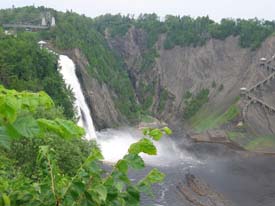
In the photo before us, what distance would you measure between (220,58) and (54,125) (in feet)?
303

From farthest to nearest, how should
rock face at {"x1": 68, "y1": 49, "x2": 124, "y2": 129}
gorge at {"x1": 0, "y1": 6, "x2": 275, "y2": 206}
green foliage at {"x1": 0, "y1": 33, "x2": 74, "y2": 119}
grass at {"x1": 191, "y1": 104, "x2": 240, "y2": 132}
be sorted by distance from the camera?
1. grass at {"x1": 191, "y1": 104, "x2": 240, "y2": 132}
2. rock face at {"x1": 68, "y1": 49, "x2": 124, "y2": 129}
3. green foliage at {"x1": 0, "y1": 33, "x2": 74, "y2": 119}
4. gorge at {"x1": 0, "y1": 6, "x2": 275, "y2": 206}

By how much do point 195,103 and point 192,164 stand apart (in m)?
30.7

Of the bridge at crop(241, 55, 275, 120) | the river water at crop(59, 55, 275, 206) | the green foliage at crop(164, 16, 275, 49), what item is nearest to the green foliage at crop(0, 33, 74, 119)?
the river water at crop(59, 55, 275, 206)

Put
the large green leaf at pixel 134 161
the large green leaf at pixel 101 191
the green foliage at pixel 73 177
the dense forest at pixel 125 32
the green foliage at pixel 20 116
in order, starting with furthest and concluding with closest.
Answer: the dense forest at pixel 125 32
the large green leaf at pixel 134 161
the large green leaf at pixel 101 191
the green foliage at pixel 73 177
the green foliage at pixel 20 116

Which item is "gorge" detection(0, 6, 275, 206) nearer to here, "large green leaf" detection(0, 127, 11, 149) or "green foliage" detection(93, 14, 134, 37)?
"green foliage" detection(93, 14, 134, 37)

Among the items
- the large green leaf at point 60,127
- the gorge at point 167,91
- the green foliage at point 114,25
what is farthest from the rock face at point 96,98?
the large green leaf at point 60,127

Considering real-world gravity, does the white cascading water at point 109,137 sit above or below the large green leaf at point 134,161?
below

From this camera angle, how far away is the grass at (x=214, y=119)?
78.9 meters

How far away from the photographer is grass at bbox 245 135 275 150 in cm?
7112

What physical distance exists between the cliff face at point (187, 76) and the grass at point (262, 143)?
2061 millimetres

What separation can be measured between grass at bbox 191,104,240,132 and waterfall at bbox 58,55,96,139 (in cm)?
1960

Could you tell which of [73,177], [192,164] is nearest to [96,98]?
[192,164]

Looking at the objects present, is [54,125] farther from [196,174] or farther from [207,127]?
[207,127]

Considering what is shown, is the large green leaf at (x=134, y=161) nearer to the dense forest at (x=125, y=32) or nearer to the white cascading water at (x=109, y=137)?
the white cascading water at (x=109, y=137)
